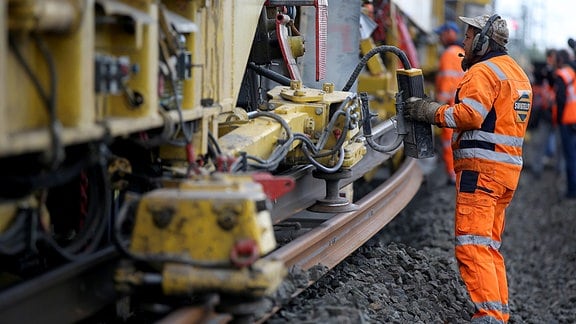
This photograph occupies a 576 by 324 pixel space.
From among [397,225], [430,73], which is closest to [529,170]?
[430,73]

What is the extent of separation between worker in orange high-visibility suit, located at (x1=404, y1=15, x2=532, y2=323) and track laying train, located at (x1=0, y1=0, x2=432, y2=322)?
1.18 m

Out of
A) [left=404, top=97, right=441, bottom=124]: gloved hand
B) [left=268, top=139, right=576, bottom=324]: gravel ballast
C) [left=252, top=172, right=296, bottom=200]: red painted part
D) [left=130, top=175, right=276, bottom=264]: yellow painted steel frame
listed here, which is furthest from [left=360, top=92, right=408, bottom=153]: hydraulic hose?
[left=130, top=175, right=276, bottom=264]: yellow painted steel frame

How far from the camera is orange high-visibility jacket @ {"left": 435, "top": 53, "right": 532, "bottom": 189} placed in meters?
5.88

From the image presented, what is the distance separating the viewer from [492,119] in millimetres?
5969

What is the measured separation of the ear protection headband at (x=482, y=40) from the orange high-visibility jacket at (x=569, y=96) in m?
7.61

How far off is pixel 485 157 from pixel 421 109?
56cm

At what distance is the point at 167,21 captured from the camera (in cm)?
424

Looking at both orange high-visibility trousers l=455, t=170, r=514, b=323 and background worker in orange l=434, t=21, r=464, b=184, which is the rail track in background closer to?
orange high-visibility trousers l=455, t=170, r=514, b=323

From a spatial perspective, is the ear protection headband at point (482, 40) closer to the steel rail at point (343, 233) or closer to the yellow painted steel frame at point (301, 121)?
the yellow painted steel frame at point (301, 121)

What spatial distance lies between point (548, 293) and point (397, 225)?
6.01 ft

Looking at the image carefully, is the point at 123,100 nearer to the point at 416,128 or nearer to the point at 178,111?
the point at 178,111

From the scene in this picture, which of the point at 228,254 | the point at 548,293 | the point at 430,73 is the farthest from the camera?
the point at 430,73

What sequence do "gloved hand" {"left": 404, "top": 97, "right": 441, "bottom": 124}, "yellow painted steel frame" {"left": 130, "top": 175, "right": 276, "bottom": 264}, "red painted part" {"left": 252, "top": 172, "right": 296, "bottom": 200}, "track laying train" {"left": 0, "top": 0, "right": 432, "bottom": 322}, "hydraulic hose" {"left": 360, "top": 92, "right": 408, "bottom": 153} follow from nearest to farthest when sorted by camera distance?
"track laying train" {"left": 0, "top": 0, "right": 432, "bottom": 322} → "yellow painted steel frame" {"left": 130, "top": 175, "right": 276, "bottom": 264} → "red painted part" {"left": 252, "top": 172, "right": 296, "bottom": 200} → "gloved hand" {"left": 404, "top": 97, "right": 441, "bottom": 124} → "hydraulic hose" {"left": 360, "top": 92, "right": 408, "bottom": 153}

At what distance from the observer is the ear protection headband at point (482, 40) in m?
6.21
